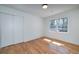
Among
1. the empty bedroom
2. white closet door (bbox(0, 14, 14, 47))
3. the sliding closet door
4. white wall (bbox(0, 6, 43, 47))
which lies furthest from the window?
white closet door (bbox(0, 14, 14, 47))

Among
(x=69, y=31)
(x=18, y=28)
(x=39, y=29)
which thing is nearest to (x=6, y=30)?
(x=18, y=28)

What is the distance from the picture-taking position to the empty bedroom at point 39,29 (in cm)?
200

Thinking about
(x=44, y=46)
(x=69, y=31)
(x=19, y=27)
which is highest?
(x=19, y=27)

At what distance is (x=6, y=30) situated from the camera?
7.09 feet

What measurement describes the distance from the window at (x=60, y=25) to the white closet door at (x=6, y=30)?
3.66 ft

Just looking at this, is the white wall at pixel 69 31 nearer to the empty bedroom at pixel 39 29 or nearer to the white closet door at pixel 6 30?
the empty bedroom at pixel 39 29

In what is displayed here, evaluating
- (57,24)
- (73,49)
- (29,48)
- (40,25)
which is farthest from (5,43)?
(73,49)

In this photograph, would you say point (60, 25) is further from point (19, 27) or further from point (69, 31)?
point (19, 27)

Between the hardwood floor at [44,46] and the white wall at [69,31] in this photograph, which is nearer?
the hardwood floor at [44,46]

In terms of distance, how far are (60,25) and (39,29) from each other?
1.80 ft

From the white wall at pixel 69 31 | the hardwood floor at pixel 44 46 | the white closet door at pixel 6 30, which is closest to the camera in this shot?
the hardwood floor at pixel 44 46

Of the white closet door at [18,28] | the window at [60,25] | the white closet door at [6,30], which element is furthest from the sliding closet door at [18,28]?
the window at [60,25]

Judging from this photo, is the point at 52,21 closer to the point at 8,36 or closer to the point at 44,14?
the point at 44,14
